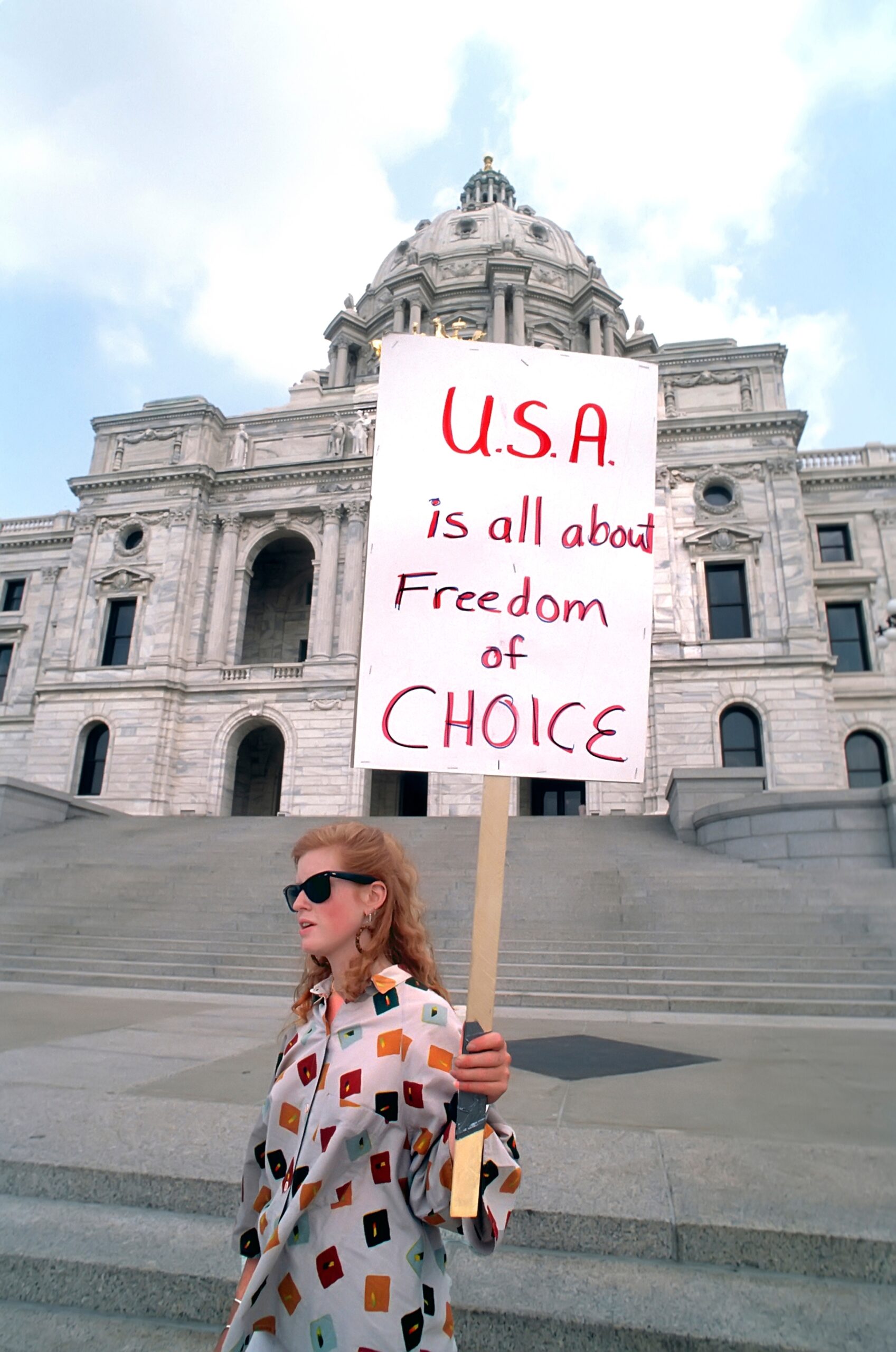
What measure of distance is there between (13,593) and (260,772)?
1587cm

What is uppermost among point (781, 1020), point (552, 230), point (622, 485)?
point (552, 230)

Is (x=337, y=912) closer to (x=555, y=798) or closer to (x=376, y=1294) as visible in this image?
(x=376, y=1294)

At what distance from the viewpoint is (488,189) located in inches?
2477

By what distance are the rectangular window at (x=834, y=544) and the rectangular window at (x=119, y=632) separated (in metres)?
→ 27.9

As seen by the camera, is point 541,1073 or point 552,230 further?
point 552,230

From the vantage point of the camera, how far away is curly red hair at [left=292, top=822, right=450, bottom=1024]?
2.21 m

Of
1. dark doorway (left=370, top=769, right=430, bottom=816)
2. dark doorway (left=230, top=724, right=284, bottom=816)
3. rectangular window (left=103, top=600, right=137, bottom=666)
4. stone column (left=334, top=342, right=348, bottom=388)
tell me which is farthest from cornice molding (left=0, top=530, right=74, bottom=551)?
stone column (left=334, top=342, right=348, bottom=388)

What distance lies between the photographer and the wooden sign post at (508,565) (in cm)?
290

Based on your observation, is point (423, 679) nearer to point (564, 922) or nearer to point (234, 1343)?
point (234, 1343)

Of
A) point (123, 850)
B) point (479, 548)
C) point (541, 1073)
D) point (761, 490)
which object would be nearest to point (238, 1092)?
point (541, 1073)

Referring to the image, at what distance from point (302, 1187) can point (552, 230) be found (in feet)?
209

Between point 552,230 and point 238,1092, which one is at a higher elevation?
point 552,230

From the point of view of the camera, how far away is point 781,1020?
851 centimetres

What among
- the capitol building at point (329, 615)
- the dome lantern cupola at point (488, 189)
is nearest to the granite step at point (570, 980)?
the capitol building at point (329, 615)
